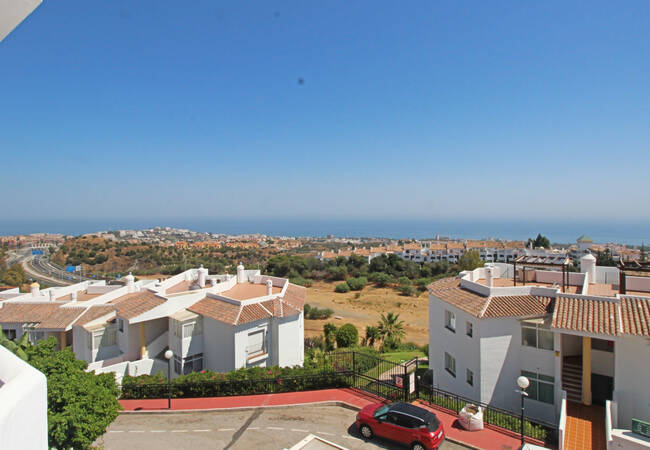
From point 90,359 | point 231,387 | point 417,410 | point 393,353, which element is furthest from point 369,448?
point 393,353

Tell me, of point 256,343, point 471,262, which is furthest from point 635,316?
point 471,262

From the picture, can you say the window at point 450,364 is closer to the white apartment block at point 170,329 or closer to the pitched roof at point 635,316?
the pitched roof at point 635,316

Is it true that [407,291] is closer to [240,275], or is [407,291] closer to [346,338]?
[346,338]

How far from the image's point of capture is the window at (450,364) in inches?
757

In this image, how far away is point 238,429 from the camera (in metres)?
14.1

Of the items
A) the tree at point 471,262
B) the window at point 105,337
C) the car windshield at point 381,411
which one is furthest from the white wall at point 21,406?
the tree at point 471,262

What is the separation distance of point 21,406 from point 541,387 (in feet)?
62.8

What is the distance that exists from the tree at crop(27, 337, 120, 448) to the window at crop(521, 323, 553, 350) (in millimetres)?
16579

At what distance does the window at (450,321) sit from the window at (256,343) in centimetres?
1016

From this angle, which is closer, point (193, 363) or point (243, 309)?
point (243, 309)

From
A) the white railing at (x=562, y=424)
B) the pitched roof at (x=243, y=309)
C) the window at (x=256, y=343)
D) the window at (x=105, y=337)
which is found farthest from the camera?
the window at (x=105, y=337)

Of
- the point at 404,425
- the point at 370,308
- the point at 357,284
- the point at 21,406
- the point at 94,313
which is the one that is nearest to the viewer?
the point at 21,406

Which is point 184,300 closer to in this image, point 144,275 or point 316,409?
point 316,409

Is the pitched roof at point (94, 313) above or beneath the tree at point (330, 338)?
above
